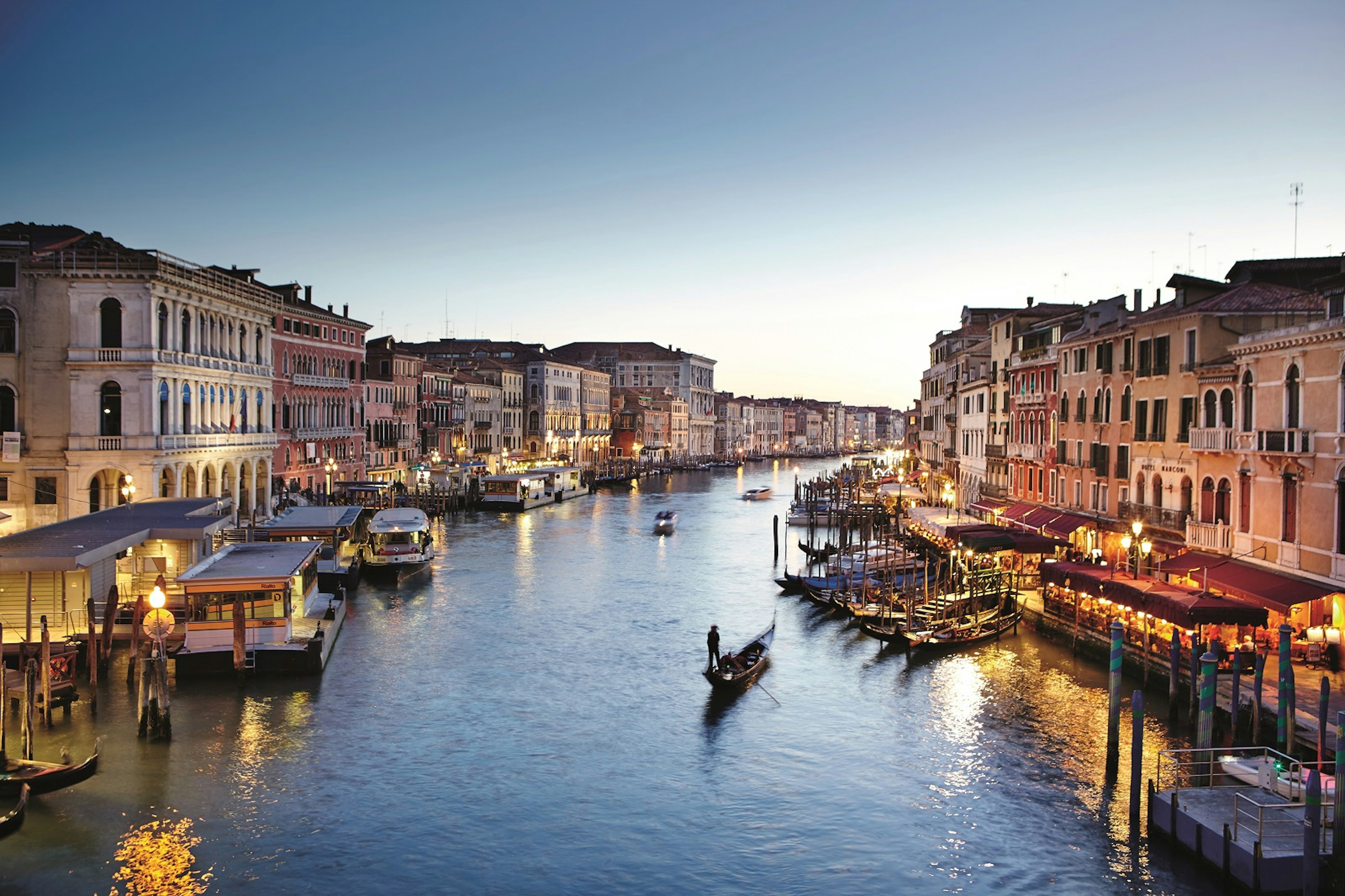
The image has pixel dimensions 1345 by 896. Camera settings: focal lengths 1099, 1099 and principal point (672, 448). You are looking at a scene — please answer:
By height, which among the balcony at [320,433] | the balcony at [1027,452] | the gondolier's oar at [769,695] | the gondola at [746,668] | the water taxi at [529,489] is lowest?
the gondolier's oar at [769,695]

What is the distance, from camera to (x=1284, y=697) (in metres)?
13.8

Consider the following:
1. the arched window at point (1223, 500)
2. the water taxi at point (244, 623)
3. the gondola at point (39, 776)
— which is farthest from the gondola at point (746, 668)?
the gondola at point (39, 776)

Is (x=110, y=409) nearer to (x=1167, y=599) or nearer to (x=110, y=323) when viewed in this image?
(x=110, y=323)

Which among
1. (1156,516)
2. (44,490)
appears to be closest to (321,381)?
(44,490)

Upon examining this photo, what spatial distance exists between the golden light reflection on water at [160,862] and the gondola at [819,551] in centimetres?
2666

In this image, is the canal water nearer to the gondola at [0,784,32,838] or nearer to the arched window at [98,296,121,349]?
the gondola at [0,784,32,838]

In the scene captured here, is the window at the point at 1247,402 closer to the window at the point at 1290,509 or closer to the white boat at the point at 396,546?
the window at the point at 1290,509

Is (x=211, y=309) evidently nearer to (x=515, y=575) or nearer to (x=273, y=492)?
(x=273, y=492)

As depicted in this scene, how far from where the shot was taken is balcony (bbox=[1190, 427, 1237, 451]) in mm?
20469

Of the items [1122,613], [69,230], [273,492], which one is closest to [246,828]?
[1122,613]

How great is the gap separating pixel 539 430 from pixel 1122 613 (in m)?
67.1

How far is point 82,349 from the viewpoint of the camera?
29203mm

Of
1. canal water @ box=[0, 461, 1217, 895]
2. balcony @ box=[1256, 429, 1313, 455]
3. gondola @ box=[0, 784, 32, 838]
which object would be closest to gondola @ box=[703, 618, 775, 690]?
canal water @ box=[0, 461, 1217, 895]

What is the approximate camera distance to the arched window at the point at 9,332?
94.5ft
